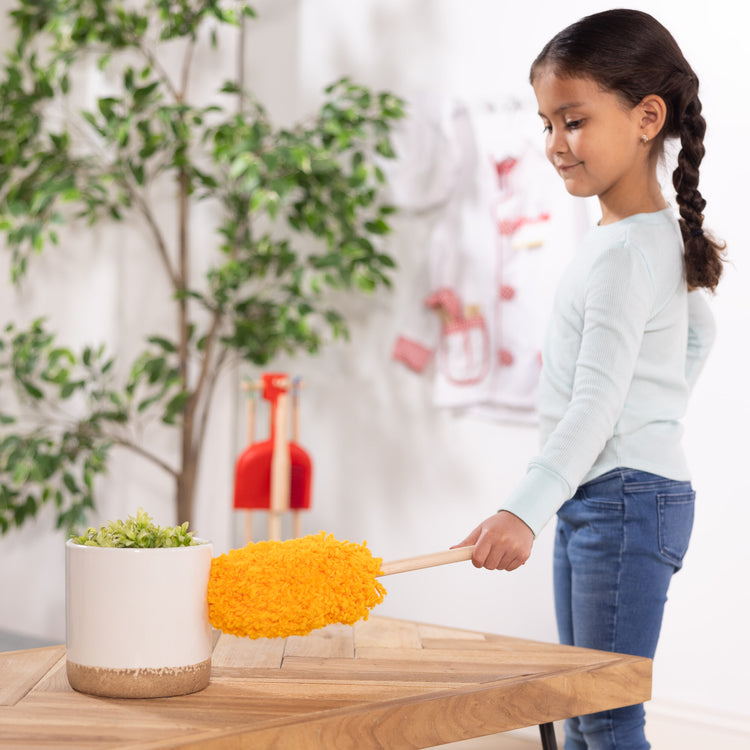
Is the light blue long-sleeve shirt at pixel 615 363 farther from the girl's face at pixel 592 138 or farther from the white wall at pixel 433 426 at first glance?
the white wall at pixel 433 426

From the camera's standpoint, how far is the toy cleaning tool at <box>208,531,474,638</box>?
0.82 meters

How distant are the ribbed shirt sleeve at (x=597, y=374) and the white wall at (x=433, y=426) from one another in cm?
103

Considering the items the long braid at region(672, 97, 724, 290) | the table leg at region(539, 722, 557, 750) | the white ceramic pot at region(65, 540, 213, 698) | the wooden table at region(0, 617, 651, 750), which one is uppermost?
the long braid at region(672, 97, 724, 290)

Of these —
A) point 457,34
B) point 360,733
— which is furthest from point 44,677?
point 457,34

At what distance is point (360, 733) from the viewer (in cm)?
73

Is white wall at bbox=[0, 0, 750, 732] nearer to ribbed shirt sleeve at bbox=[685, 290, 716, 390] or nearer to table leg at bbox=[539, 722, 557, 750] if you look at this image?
ribbed shirt sleeve at bbox=[685, 290, 716, 390]

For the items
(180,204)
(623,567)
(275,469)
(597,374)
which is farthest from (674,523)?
(180,204)

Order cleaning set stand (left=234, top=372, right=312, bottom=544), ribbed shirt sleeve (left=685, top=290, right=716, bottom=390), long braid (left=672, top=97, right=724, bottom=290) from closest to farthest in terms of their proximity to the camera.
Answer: long braid (left=672, top=97, right=724, bottom=290) → ribbed shirt sleeve (left=685, top=290, right=716, bottom=390) → cleaning set stand (left=234, top=372, right=312, bottom=544)

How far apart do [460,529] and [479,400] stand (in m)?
0.33

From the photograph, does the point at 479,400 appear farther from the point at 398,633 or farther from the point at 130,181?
the point at 398,633

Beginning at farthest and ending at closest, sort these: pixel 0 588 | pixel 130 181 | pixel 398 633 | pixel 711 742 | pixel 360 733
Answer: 1. pixel 0 588
2. pixel 130 181
3. pixel 711 742
4. pixel 398 633
5. pixel 360 733

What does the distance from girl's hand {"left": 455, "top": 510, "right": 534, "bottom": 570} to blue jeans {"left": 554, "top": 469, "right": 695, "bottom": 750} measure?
0.72 feet

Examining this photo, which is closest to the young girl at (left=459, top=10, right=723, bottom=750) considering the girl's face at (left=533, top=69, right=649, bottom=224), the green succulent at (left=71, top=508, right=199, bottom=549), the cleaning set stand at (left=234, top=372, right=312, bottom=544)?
the girl's face at (left=533, top=69, right=649, bottom=224)

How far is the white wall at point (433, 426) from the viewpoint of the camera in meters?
2.07
